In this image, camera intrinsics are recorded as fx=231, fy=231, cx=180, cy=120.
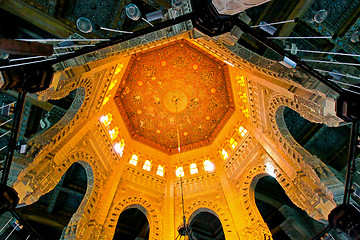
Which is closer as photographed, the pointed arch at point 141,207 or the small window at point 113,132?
the pointed arch at point 141,207

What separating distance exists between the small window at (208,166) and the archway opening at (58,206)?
657cm

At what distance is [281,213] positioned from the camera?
12312 millimetres

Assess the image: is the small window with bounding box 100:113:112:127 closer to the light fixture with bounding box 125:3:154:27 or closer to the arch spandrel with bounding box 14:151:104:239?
the arch spandrel with bounding box 14:151:104:239

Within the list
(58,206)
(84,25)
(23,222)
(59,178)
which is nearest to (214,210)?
(59,178)

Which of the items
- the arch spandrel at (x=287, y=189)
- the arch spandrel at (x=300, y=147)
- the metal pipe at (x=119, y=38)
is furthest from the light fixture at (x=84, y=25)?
the arch spandrel at (x=287, y=189)

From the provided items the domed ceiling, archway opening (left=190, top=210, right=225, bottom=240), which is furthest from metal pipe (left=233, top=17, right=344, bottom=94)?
archway opening (left=190, top=210, right=225, bottom=240)

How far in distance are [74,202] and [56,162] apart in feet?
17.3

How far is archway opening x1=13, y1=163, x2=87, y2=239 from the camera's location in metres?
11.2

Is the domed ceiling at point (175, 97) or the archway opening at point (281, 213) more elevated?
the domed ceiling at point (175, 97)

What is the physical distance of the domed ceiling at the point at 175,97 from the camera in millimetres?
13008

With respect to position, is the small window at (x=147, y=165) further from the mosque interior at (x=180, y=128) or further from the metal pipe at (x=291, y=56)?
the metal pipe at (x=291, y=56)

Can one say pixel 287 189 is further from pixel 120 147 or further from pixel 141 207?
pixel 120 147

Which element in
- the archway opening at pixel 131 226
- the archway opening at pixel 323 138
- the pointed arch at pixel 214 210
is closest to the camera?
the pointed arch at pixel 214 210

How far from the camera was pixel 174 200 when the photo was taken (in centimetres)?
1181
